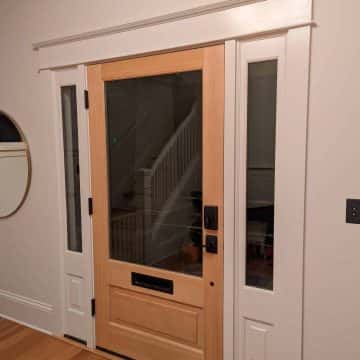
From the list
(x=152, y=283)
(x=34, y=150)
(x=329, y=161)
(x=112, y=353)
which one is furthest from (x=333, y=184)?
(x=34, y=150)

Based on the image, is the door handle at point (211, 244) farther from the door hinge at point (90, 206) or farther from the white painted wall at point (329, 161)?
the door hinge at point (90, 206)

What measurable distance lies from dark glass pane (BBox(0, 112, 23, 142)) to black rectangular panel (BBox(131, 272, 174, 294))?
147 centimetres

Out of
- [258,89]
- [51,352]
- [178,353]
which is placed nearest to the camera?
[258,89]

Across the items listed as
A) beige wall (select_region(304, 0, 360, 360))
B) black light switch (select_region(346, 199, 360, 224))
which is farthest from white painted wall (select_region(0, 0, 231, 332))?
black light switch (select_region(346, 199, 360, 224))

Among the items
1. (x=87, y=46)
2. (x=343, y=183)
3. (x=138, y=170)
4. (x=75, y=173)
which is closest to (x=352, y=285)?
(x=343, y=183)

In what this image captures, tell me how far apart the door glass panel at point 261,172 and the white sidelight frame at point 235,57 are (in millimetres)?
52

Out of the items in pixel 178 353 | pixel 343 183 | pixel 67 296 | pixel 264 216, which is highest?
pixel 343 183

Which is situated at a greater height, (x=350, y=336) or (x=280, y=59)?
(x=280, y=59)

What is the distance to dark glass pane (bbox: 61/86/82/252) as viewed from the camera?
255cm

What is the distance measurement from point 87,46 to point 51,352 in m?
2.17

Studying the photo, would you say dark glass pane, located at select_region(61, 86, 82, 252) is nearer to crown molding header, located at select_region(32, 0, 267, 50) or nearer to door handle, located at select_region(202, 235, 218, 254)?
crown molding header, located at select_region(32, 0, 267, 50)

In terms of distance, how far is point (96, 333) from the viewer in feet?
8.38

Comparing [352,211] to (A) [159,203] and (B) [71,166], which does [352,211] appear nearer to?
(A) [159,203]

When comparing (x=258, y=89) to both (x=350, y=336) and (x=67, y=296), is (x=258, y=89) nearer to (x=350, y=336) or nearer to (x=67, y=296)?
(x=350, y=336)
